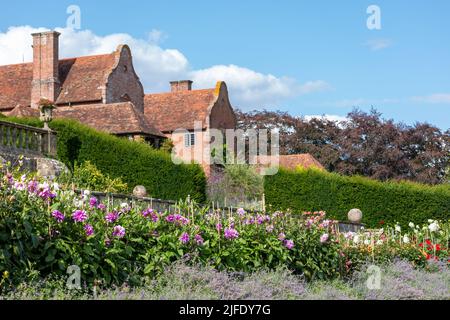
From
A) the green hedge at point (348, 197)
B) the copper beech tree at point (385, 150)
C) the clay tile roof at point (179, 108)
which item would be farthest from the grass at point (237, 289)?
the copper beech tree at point (385, 150)

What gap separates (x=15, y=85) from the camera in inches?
1720

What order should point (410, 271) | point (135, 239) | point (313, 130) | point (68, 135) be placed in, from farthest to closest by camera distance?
point (313, 130), point (68, 135), point (410, 271), point (135, 239)

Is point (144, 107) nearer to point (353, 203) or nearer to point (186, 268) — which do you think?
point (353, 203)

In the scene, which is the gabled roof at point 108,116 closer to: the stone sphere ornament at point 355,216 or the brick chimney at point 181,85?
the brick chimney at point 181,85

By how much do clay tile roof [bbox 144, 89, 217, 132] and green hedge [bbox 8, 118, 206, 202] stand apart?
694 inches

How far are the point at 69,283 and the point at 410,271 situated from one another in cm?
665

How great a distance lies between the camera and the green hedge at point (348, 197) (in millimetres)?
27500

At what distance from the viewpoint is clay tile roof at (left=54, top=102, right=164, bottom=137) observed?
1378 inches

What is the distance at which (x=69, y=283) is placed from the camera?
785 cm

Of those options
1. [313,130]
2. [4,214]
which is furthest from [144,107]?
[4,214]

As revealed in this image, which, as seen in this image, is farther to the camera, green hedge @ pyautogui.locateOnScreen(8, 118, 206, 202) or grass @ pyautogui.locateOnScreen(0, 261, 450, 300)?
green hedge @ pyautogui.locateOnScreen(8, 118, 206, 202)

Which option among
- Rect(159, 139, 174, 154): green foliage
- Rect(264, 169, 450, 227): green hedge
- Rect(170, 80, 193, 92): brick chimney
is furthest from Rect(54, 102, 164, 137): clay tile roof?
Rect(170, 80, 193, 92): brick chimney

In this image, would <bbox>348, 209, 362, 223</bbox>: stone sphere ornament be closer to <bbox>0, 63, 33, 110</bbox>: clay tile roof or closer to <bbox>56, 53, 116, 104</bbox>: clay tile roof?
<bbox>56, 53, 116, 104</bbox>: clay tile roof

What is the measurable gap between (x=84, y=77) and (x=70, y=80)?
961 mm
